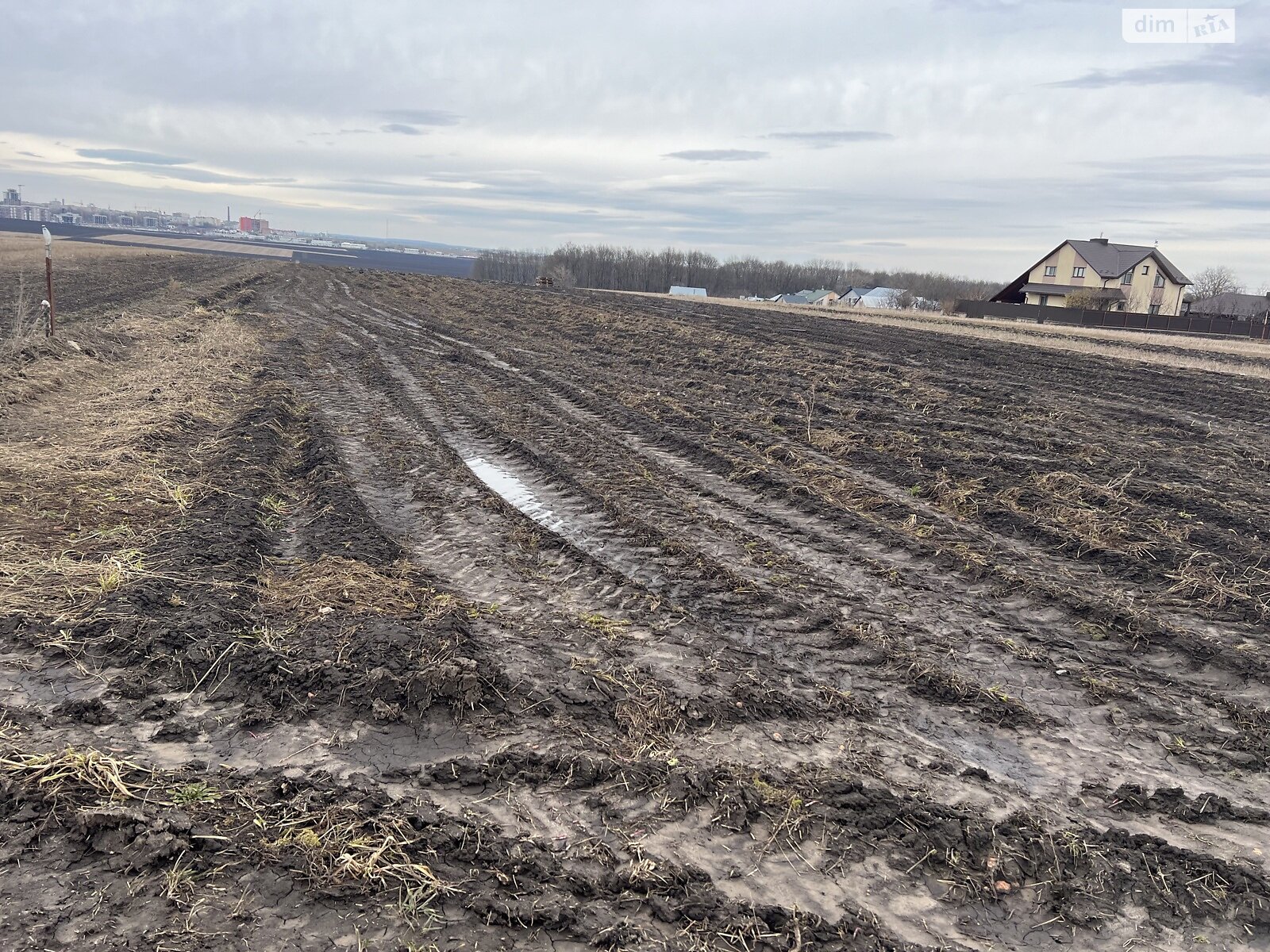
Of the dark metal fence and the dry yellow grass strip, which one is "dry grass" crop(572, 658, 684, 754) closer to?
the dark metal fence

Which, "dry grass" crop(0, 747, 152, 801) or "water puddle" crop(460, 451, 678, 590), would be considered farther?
"water puddle" crop(460, 451, 678, 590)

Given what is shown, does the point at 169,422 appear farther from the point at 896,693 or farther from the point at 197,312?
the point at 197,312

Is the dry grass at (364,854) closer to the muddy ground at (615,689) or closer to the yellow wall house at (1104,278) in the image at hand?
the muddy ground at (615,689)

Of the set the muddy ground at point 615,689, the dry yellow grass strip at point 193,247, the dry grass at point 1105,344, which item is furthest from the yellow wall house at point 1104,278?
the dry yellow grass strip at point 193,247

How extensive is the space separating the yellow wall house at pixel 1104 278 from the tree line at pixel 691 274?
33.6 m

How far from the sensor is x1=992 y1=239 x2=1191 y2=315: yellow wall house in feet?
209

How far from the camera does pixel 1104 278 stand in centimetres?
6334

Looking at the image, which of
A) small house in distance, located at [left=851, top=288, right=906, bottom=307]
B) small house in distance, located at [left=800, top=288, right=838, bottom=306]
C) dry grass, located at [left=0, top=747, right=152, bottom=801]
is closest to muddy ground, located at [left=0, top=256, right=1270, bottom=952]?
dry grass, located at [left=0, top=747, right=152, bottom=801]

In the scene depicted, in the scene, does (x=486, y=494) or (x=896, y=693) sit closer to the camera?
(x=896, y=693)

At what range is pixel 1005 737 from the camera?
14.0ft

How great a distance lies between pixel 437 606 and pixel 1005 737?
364 centimetres

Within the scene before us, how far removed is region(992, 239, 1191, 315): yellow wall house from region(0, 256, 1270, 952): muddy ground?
2482 inches

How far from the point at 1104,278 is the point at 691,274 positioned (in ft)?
195

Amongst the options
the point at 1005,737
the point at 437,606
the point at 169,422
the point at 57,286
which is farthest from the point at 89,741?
the point at 57,286
